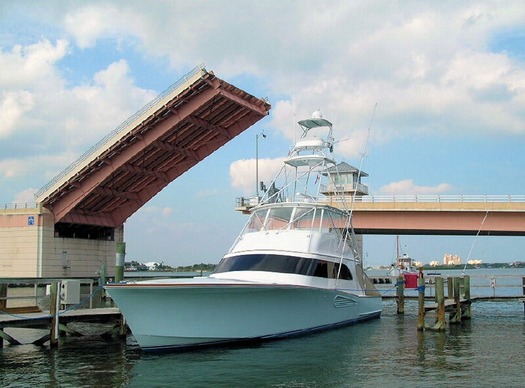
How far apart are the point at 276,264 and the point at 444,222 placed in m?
21.4

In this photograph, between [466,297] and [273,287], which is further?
[466,297]

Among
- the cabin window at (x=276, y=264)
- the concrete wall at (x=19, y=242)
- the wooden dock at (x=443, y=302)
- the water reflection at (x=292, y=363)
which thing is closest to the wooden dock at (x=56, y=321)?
the water reflection at (x=292, y=363)

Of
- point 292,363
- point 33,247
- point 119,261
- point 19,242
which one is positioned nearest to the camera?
point 292,363

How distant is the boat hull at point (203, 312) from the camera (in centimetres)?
1279

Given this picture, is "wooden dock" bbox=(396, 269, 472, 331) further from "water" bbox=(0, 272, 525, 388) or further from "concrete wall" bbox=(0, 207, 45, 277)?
"concrete wall" bbox=(0, 207, 45, 277)

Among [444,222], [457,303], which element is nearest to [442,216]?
[444,222]

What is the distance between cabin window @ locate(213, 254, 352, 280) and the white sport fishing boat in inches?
1.1

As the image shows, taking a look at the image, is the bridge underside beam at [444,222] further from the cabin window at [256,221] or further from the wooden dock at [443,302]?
the cabin window at [256,221]

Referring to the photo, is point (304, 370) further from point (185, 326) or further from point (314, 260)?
point (314, 260)

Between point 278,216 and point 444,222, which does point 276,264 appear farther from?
point 444,222

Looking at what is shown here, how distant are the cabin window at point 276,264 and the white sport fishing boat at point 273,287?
27 millimetres

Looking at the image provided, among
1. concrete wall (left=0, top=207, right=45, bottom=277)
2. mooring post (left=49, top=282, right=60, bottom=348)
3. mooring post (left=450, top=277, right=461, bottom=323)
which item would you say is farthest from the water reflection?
concrete wall (left=0, top=207, right=45, bottom=277)

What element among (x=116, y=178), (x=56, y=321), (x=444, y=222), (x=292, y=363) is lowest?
(x=292, y=363)

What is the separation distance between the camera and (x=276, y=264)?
16.0m
